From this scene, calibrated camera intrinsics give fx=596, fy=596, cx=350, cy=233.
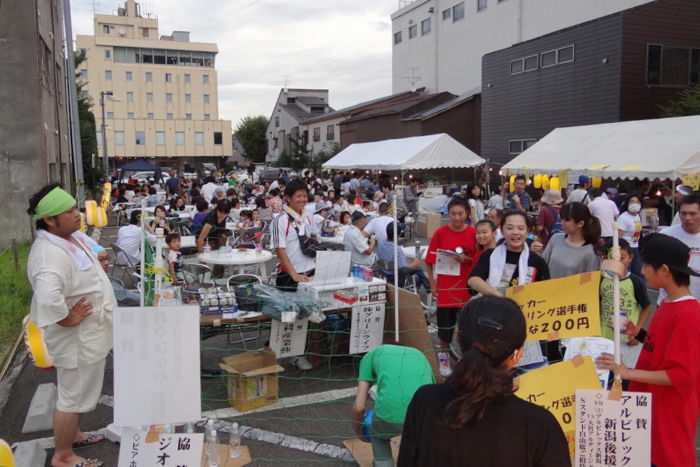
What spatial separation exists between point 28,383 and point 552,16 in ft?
90.7

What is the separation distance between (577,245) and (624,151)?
9145 mm

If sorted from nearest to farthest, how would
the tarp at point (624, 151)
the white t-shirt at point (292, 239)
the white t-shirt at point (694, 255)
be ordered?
the white t-shirt at point (694, 255), the white t-shirt at point (292, 239), the tarp at point (624, 151)

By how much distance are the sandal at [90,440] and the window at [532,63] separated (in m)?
22.1

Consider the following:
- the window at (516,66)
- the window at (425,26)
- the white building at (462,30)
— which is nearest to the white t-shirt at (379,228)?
the window at (516,66)

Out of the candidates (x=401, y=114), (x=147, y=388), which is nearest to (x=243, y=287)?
(x=147, y=388)

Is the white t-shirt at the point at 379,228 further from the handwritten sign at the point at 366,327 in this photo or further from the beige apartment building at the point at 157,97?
the beige apartment building at the point at 157,97

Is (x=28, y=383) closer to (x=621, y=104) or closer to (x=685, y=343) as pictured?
(x=685, y=343)

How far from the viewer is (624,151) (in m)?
12.6

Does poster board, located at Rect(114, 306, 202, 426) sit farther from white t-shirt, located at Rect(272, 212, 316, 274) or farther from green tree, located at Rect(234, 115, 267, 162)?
green tree, located at Rect(234, 115, 267, 162)

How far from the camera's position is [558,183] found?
1416 cm

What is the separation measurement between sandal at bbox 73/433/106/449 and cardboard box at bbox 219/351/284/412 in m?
1.07

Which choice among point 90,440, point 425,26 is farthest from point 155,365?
point 425,26

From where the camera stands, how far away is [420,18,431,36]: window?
3812cm

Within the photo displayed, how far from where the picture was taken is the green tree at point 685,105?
58.3ft
